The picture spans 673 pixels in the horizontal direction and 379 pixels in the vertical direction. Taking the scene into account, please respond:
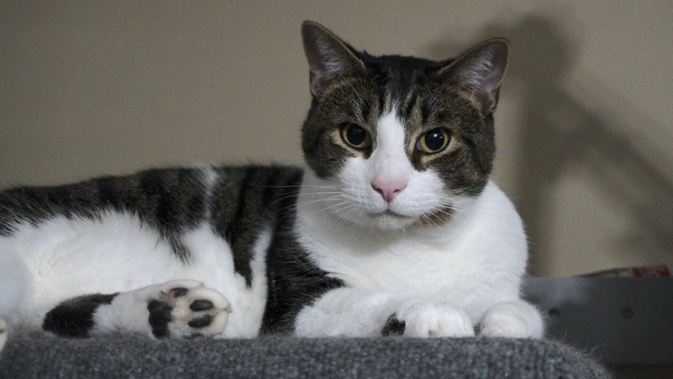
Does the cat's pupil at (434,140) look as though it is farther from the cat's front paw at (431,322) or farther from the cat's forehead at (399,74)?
the cat's front paw at (431,322)

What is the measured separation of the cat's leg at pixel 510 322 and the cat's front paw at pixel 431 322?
5.0 inches

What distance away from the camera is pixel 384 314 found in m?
1.21

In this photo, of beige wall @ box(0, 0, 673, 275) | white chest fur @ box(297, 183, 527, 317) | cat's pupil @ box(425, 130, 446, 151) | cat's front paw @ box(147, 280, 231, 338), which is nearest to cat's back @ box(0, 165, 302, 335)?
white chest fur @ box(297, 183, 527, 317)

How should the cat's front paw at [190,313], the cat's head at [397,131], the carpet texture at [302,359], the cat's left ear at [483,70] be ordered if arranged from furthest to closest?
1. the cat's left ear at [483,70]
2. the cat's head at [397,131]
3. the cat's front paw at [190,313]
4. the carpet texture at [302,359]

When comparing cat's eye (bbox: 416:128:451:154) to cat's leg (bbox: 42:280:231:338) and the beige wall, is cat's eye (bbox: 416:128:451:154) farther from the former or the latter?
the beige wall

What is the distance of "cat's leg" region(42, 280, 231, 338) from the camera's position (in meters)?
1.21

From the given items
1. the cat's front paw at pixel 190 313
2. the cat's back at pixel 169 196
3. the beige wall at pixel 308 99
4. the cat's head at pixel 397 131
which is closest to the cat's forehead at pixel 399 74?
the cat's head at pixel 397 131

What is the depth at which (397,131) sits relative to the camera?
1366 millimetres

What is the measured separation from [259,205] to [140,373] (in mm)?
880

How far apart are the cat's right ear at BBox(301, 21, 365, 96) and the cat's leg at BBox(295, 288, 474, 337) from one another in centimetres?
53

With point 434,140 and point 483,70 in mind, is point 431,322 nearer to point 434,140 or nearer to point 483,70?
point 434,140

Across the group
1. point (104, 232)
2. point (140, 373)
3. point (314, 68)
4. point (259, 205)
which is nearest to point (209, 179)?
point (259, 205)

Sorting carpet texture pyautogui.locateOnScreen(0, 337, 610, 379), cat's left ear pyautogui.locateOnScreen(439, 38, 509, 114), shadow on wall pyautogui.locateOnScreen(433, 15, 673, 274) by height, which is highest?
cat's left ear pyautogui.locateOnScreen(439, 38, 509, 114)

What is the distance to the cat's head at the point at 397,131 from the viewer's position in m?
1.33
